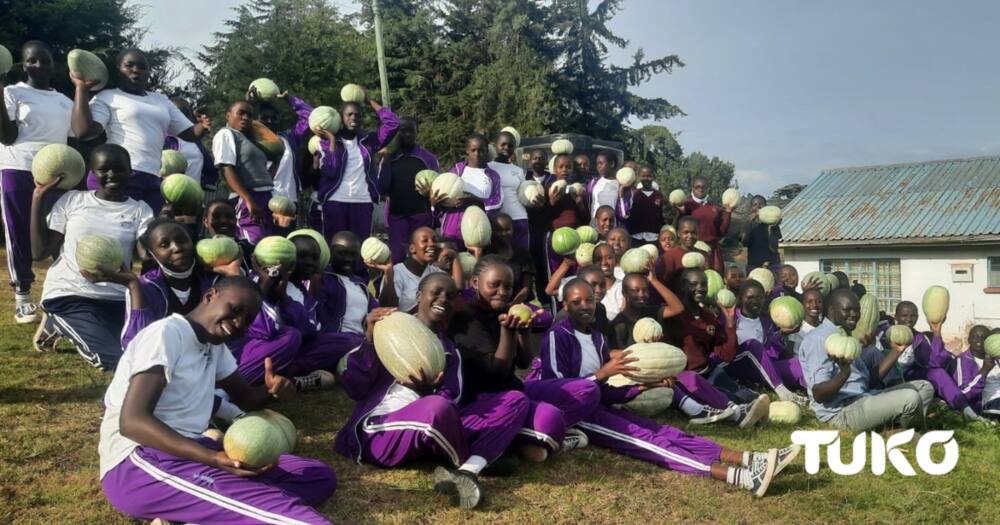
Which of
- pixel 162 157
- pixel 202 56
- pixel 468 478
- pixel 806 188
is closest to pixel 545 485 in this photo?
pixel 468 478

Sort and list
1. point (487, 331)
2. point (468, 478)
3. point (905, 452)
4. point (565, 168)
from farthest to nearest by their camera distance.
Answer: point (565, 168)
point (905, 452)
point (487, 331)
point (468, 478)

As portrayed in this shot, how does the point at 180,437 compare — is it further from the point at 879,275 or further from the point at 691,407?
the point at 879,275

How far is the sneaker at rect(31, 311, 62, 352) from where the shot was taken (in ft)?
20.5

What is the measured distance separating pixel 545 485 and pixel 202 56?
35812 millimetres

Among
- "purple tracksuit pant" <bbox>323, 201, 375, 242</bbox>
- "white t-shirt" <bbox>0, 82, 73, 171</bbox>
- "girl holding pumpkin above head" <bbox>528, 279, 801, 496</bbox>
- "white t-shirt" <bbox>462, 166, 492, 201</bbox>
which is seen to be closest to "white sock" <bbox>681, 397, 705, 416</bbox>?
"girl holding pumpkin above head" <bbox>528, 279, 801, 496</bbox>

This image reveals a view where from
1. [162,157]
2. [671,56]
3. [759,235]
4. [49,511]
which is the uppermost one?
[671,56]

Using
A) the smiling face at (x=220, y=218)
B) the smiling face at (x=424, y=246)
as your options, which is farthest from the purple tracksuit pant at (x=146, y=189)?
the smiling face at (x=424, y=246)

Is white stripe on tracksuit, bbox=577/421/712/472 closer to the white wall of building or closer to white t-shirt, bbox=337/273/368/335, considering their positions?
white t-shirt, bbox=337/273/368/335

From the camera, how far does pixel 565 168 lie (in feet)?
28.9

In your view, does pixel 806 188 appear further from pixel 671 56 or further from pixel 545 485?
pixel 545 485

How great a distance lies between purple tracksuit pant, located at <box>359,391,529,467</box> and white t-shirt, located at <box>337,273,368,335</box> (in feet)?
6.44

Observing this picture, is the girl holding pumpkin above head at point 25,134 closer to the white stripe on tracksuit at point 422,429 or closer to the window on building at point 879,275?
the white stripe on tracksuit at point 422,429

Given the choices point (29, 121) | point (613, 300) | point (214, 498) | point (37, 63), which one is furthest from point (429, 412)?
point (37, 63)

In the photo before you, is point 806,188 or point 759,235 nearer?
point 759,235
